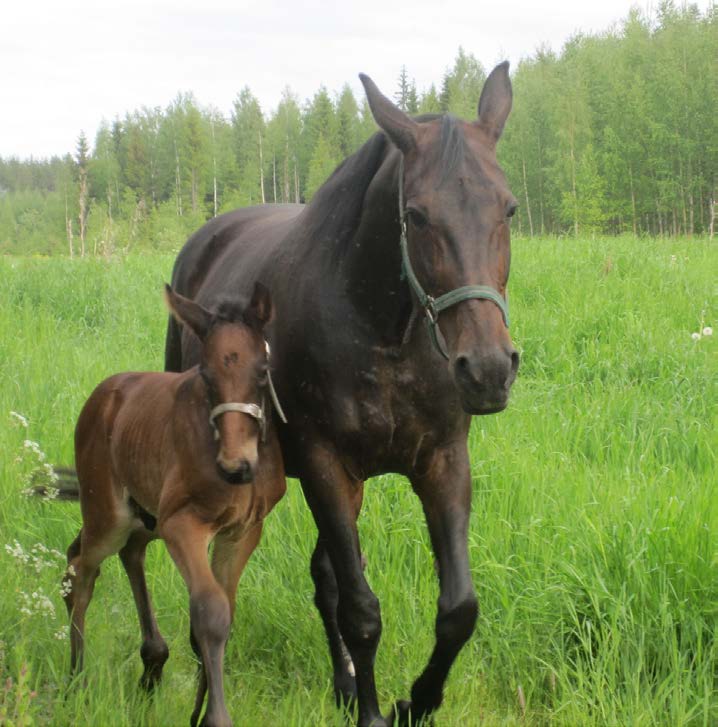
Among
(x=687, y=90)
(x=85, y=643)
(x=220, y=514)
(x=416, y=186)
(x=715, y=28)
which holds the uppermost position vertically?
(x=715, y=28)

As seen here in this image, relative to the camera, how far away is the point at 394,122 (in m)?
2.77

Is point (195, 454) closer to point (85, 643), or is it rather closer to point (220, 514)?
point (220, 514)

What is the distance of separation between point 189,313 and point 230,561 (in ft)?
2.73

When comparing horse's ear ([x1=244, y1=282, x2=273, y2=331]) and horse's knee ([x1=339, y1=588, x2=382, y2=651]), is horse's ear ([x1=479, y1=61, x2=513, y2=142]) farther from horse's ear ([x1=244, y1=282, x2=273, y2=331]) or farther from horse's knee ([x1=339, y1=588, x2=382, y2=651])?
horse's knee ([x1=339, y1=588, x2=382, y2=651])

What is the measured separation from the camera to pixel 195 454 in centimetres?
275

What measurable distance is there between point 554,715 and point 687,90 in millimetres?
46101

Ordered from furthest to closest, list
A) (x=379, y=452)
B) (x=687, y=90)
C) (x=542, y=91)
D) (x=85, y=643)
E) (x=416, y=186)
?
(x=542, y=91), (x=687, y=90), (x=85, y=643), (x=379, y=452), (x=416, y=186)

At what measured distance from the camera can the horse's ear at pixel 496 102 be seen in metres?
2.93

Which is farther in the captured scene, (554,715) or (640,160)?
(640,160)

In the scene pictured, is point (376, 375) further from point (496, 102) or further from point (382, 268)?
point (496, 102)

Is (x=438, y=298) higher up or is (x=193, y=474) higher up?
(x=438, y=298)

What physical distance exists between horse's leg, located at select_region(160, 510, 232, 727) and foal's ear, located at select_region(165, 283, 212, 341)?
0.60 meters

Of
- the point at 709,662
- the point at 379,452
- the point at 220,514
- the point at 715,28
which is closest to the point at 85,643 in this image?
the point at 220,514

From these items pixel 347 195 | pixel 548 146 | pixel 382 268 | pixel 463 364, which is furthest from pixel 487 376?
pixel 548 146
